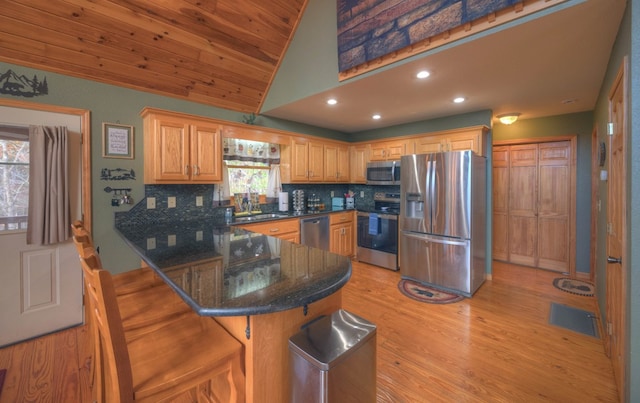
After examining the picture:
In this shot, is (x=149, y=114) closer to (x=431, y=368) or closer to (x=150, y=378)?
(x=150, y=378)

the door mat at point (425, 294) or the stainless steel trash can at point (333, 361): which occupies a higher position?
the stainless steel trash can at point (333, 361)

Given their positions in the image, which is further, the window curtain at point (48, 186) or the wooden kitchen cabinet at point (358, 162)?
the wooden kitchen cabinet at point (358, 162)

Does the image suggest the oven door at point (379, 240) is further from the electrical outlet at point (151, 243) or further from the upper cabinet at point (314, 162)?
the electrical outlet at point (151, 243)

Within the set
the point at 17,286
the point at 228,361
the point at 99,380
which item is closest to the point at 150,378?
the point at 228,361

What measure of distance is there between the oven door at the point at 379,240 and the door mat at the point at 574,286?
6.84 feet

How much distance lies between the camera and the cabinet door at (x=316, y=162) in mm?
4379

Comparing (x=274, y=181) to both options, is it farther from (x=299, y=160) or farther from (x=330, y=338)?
(x=330, y=338)

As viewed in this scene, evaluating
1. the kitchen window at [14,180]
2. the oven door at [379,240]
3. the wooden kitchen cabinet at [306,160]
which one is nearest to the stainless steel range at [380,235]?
the oven door at [379,240]

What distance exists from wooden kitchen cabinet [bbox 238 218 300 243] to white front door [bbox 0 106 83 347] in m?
1.65

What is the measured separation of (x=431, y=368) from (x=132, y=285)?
214 cm

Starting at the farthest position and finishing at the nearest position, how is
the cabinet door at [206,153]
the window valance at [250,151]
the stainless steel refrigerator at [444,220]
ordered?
the window valance at [250,151], the stainless steel refrigerator at [444,220], the cabinet door at [206,153]

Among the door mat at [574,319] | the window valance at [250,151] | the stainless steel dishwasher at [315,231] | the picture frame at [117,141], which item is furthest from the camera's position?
the stainless steel dishwasher at [315,231]

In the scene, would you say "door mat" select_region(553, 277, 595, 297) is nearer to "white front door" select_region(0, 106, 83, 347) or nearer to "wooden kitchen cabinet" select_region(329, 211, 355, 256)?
"wooden kitchen cabinet" select_region(329, 211, 355, 256)

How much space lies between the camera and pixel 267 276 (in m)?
1.20
